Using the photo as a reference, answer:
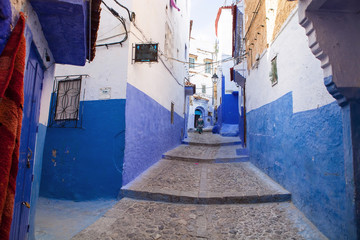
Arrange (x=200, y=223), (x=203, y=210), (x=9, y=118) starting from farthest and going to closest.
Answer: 1. (x=203, y=210)
2. (x=200, y=223)
3. (x=9, y=118)

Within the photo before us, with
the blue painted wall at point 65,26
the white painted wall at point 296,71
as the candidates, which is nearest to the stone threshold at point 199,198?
the white painted wall at point 296,71

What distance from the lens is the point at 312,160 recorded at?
11.6ft

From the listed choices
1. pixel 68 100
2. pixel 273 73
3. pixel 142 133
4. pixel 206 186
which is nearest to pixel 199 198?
pixel 206 186

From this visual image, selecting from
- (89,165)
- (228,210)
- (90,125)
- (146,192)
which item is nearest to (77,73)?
(90,125)

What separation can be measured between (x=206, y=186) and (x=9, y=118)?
4.69m

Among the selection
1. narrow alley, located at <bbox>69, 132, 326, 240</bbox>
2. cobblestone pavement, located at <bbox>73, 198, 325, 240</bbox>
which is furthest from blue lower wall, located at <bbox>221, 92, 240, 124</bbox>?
cobblestone pavement, located at <bbox>73, 198, 325, 240</bbox>

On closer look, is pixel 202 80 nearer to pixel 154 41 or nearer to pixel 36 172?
pixel 154 41

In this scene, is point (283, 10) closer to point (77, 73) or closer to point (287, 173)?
point (287, 173)

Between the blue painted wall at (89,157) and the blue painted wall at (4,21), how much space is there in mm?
3649

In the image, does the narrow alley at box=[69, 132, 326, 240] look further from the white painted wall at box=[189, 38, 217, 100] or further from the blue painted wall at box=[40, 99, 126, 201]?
the white painted wall at box=[189, 38, 217, 100]

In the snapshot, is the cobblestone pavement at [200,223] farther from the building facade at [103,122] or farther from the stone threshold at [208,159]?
the stone threshold at [208,159]

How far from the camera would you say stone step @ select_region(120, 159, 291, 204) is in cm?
468

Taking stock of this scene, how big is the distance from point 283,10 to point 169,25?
250 inches

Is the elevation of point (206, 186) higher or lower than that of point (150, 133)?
lower
